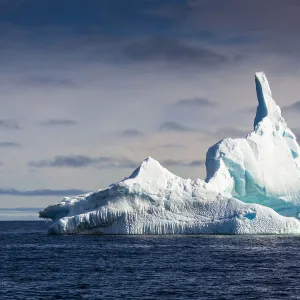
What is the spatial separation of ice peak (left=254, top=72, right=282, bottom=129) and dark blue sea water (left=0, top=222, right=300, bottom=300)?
48.5ft

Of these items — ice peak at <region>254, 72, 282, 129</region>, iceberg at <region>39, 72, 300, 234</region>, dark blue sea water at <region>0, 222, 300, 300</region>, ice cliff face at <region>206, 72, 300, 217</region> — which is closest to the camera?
dark blue sea water at <region>0, 222, 300, 300</region>

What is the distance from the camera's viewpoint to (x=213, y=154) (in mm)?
55031

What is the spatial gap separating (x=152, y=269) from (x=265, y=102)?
30723mm

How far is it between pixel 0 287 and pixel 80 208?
24.1 m

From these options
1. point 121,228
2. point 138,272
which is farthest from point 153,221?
point 138,272

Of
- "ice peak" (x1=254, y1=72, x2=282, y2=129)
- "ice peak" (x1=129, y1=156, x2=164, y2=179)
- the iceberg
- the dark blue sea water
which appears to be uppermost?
"ice peak" (x1=254, y1=72, x2=282, y2=129)

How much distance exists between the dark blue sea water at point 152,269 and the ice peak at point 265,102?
1479cm

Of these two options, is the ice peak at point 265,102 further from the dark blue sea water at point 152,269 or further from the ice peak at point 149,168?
the dark blue sea water at point 152,269

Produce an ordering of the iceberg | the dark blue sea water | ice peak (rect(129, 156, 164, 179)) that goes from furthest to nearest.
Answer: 1. ice peak (rect(129, 156, 164, 179))
2. the iceberg
3. the dark blue sea water

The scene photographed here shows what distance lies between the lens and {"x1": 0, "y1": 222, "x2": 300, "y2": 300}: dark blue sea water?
25.2 metres

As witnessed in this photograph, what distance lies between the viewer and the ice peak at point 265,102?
196 ft

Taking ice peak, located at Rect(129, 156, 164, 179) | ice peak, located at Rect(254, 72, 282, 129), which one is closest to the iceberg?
ice peak, located at Rect(129, 156, 164, 179)

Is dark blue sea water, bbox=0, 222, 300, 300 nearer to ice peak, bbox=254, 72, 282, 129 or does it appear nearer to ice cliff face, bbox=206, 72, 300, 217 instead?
ice cliff face, bbox=206, 72, 300, 217

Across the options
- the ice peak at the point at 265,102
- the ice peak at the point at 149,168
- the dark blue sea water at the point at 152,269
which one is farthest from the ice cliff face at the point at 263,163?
the dark blue sea water at the point at 152,269
